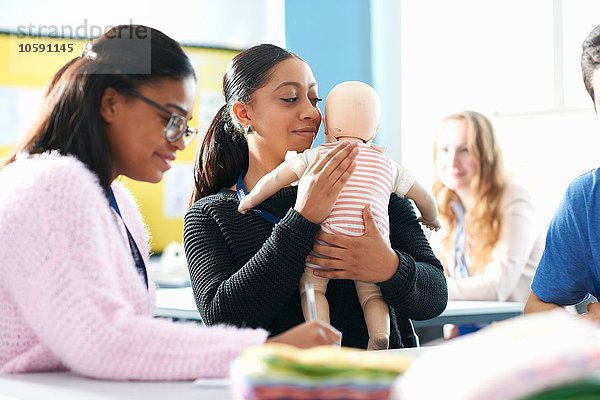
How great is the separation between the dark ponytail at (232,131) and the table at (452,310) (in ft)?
2.96

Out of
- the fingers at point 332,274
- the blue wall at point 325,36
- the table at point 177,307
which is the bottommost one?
the table at point 177,307

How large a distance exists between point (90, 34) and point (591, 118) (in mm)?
2698

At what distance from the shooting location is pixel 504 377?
2.56ft

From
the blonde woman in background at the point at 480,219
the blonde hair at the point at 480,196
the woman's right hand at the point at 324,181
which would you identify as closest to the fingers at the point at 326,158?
the woman's right hand at the point at 324,181

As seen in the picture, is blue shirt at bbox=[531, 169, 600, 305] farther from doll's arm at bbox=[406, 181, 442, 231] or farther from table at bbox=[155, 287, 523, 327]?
table at bbox=[155, 287, 523, 327]

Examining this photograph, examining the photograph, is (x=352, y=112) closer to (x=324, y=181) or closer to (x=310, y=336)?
(x=324, y=181)

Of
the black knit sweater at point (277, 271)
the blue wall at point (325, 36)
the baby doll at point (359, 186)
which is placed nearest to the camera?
the black knit sweater at point (277, 271)

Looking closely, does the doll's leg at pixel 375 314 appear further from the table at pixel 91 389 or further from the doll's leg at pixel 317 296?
the table at pixel 91 389

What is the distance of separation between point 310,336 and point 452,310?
1987mm

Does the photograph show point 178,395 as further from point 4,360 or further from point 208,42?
point 208,42

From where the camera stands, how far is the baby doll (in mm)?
1975

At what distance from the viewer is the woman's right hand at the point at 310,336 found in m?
1.40

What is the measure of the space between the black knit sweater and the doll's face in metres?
2.21

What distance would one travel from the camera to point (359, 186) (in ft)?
6.73
